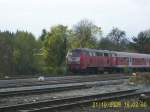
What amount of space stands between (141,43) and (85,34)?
18.2 m

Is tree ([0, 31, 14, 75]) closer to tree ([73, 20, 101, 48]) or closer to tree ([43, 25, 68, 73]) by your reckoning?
tree ([43, 25, 68, 73])

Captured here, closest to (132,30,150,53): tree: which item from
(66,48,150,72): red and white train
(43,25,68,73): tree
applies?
(66,48,150,72): red and white train

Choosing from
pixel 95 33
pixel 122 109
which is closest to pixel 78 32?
pixel 95 33

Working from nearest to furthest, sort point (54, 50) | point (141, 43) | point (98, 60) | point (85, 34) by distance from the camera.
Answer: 1. point (98, 60)
2. point (54, 50)
3. point (85, 34)
4. point (141, 43)

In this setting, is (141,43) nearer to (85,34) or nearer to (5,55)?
(85,34)

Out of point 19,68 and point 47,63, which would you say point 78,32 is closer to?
point 47,63

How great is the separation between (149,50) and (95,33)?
1426cm

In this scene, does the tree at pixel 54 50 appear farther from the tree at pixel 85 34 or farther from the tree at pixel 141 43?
the tree at pixel 141 43

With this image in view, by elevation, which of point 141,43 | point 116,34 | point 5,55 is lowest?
point 5,55

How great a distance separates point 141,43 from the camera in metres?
100

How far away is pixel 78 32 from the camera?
89.9 meters

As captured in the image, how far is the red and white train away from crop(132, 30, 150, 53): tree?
40.8 m

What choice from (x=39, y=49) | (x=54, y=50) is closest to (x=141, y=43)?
(x=54, y=50)

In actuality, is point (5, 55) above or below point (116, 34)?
below
